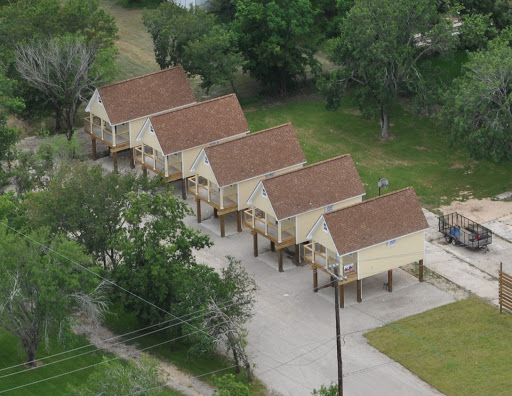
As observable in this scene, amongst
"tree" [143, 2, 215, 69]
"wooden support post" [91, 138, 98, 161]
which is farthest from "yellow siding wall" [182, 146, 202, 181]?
"tree" [143, 2, 215, 69]

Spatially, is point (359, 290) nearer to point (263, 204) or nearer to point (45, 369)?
point (263, 204)

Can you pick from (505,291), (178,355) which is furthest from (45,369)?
(505,291)

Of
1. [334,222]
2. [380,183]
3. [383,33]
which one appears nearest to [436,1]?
[383,33]

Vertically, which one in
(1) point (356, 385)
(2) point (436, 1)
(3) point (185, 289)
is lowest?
(1) point (356, 385)

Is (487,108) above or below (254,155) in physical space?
above

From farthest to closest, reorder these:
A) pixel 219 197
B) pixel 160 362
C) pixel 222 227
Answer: pixel 222 227
pixel 219 197
pixel 160 362

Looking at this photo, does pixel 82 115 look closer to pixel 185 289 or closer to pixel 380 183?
pixel 380 183

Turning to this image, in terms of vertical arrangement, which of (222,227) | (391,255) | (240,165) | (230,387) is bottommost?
(230,387)
